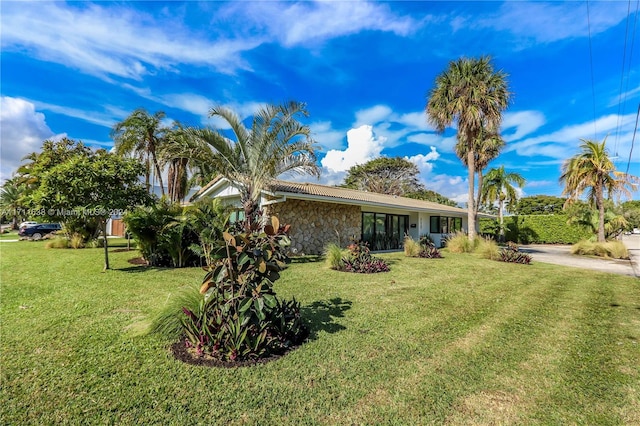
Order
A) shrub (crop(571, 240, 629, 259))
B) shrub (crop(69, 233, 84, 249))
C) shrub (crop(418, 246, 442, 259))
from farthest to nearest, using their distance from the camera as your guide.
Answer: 1. shrub (crop(69, 233, 84, 249))
2. shrub (crop(571, 240, 629, 259))
3. shrub (crop(418, 246, 442, 259))

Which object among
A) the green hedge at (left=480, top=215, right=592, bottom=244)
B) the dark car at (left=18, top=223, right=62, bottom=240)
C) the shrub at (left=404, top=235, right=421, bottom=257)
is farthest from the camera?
the green hedge at (left=480, top=215, right=592, bottom=244)

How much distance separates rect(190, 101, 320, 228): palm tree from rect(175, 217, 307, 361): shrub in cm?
678

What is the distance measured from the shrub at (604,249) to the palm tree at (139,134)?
2508 centimetres

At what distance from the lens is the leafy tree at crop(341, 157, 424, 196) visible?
37906mm

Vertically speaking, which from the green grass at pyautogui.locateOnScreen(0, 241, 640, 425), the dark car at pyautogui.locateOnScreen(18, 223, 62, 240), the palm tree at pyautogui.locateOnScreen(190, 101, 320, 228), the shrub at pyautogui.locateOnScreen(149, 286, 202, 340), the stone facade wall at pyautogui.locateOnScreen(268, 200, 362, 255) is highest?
the palm tree at pyautogui.locateOnScreen(190, 101, 320, 228)

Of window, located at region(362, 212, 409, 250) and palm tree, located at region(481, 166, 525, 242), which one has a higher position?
palm tree, located at region(481, 166, 525, 242)

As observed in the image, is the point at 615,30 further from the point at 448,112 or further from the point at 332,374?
the point at 332,374

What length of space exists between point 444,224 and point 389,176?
53.9 ft

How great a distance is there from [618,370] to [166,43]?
450 inches

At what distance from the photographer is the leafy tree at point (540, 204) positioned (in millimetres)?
52812

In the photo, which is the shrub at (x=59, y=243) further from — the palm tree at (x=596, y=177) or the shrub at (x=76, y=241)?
the palm tree at (x=596, y=177)

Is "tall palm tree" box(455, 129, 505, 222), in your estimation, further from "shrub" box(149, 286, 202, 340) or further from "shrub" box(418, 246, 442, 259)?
"shrub" box(149, 286, 202, 340)

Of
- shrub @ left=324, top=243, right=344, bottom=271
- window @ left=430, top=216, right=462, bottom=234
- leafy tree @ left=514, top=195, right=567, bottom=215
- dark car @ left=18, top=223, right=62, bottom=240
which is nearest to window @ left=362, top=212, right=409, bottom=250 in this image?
window @ left=430, top=216, right=462, bottom=234

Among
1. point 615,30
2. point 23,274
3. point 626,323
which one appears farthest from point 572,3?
point 23,274
